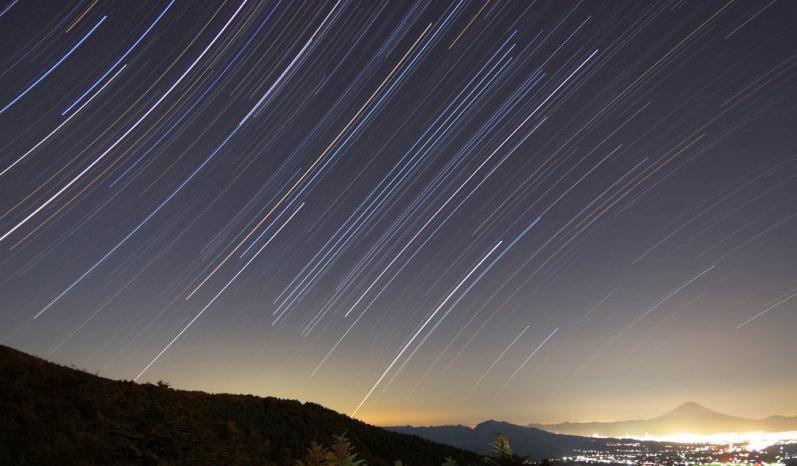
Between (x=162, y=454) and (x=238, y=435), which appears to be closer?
(x=162, y=454)

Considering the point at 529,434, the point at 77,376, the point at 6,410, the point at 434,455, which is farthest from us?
the point at 529,434

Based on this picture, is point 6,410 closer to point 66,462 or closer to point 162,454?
point 66,462

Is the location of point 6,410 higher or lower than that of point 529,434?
lower

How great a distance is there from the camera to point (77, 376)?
51.5ft

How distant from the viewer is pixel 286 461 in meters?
19.1

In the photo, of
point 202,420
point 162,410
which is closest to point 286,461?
point 202,420

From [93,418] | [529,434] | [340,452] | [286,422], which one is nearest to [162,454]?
[93,418]

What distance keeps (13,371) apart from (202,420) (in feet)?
20.8

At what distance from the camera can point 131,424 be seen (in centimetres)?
1459

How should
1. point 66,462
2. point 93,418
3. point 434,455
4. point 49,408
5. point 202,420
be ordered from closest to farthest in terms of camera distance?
point 66,462
point 49,408
point 93,418
point 202,420
point 434,455

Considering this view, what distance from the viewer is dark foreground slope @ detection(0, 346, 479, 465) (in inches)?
439

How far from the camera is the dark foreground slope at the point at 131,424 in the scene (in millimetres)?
11141

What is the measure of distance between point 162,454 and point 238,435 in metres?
5.48

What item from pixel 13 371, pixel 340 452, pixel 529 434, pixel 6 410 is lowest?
pixel 340 452
